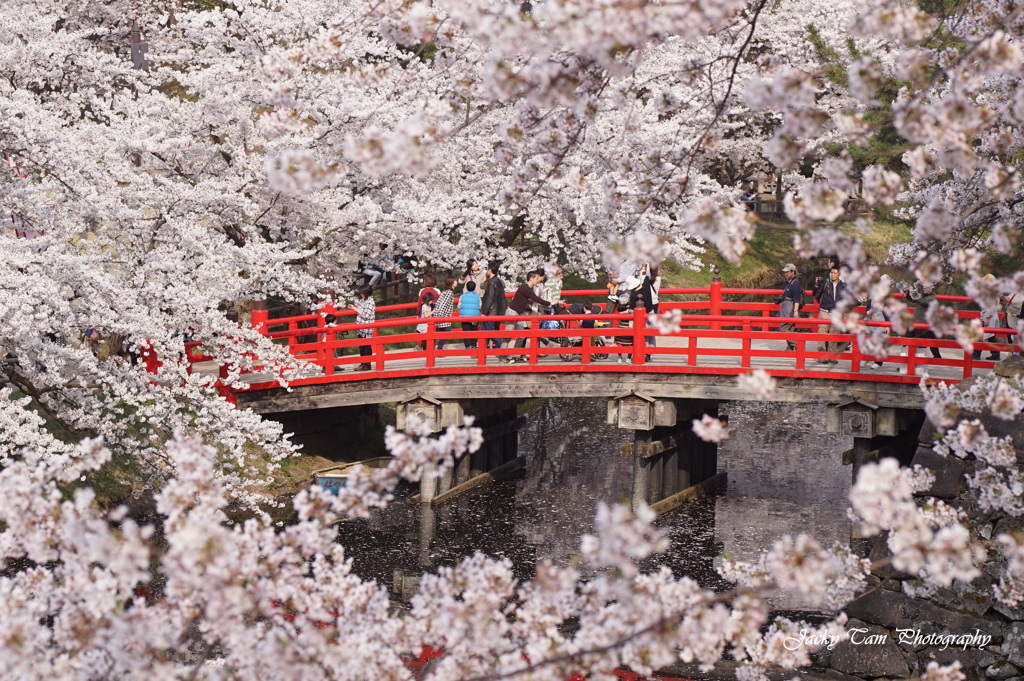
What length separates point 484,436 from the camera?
21172mm

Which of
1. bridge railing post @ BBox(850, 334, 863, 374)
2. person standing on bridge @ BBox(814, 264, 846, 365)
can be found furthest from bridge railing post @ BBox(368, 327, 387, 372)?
bridge railing post @ BBox(850, 334, 863, 374)

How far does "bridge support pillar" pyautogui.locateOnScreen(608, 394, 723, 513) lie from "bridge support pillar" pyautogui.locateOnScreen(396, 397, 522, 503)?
2.51m

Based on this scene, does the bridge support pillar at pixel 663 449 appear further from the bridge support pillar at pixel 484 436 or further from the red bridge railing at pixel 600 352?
the bridge support pillar at pixel 484 436

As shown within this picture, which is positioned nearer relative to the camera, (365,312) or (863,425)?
(863,425)

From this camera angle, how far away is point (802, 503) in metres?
20.1

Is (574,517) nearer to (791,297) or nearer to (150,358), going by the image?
(791,297)

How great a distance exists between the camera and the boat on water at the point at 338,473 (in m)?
19.0

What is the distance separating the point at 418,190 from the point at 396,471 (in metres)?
15.9

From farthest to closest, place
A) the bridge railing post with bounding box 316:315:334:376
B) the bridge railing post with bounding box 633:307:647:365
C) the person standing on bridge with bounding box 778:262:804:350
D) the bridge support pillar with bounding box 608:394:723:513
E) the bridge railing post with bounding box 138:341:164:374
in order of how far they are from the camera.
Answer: the person standing on bridge with bounding box 778:262:804:350 < the bridge railing post with bounding box 316:315:334:376 < the bridge support pillar with bounding box 608:394:723:513 < the bridge railing post with bounding box 633:307:647:365 < the bridge railing post with bounding box 138:341:164:374

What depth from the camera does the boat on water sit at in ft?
62.5

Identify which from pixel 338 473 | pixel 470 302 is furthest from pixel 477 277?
pixel 338 473

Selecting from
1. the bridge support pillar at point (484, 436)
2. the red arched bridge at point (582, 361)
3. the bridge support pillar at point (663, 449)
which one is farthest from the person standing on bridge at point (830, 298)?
the bridge support pillar at point (484, 436)

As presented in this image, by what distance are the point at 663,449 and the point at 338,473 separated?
533 centimetres

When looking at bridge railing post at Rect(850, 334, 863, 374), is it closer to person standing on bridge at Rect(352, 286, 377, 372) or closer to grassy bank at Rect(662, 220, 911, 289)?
person standing on bridge at Rect(352, 286, 377, 372)
